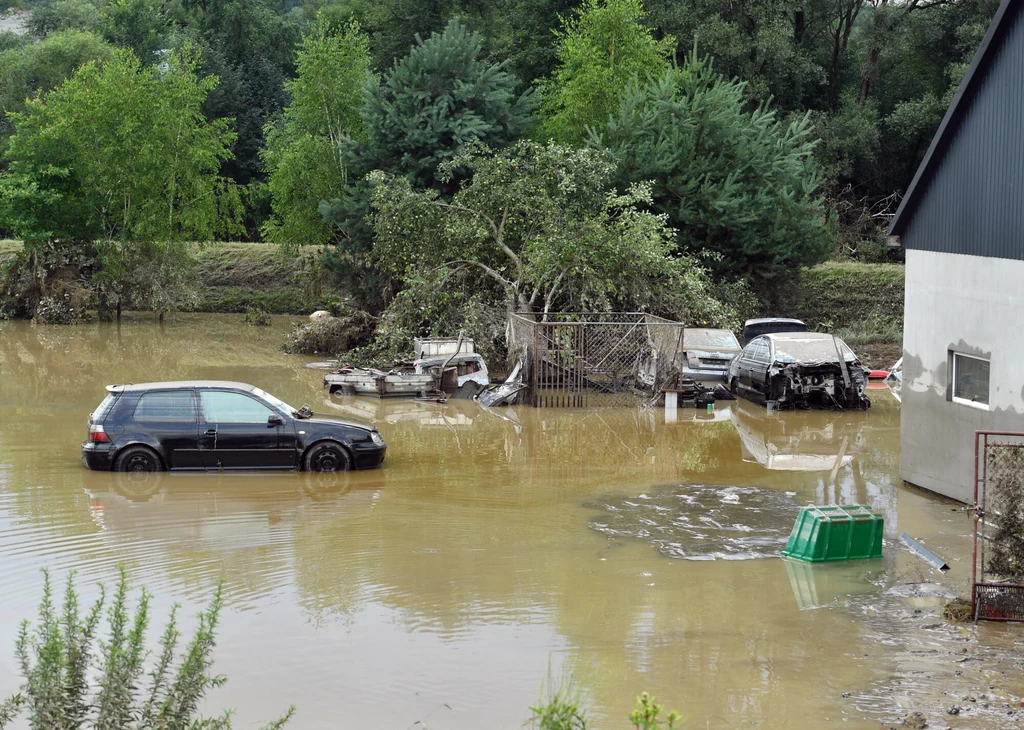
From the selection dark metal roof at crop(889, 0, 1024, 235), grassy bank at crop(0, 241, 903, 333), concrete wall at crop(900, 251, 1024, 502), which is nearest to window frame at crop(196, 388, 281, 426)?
concrete wall at crop(900, 251, 1024, 502)

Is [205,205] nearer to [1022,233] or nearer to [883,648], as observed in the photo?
[1022,233]

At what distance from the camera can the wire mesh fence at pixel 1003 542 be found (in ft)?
35.8

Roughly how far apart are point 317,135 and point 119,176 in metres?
6.68

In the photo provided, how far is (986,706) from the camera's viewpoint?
8.77 m

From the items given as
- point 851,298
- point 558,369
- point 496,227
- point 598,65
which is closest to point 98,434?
point 558,369

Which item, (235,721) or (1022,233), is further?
(1022,233)

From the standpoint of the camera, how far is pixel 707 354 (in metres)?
26.3

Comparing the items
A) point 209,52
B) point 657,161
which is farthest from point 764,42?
point 209,52

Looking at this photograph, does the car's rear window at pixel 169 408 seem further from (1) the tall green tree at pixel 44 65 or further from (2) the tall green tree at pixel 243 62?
(1) the tall green tree at pixel 44 65

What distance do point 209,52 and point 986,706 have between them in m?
53.6

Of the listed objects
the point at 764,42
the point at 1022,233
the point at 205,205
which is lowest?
the point at 1022,233

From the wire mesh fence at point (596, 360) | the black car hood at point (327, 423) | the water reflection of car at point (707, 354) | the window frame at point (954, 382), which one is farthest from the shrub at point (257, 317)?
the window frame at point (954, 382)

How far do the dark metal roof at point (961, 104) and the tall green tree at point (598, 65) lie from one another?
21394 millimetres

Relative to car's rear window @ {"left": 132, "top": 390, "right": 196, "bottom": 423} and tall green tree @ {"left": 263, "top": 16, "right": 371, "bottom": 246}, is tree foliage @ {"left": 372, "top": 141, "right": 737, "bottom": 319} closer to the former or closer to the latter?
tall green tree @ {"left": 263, "top": 16, "right": 371, "bottom": 246}
